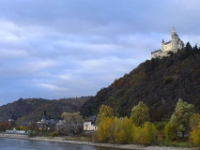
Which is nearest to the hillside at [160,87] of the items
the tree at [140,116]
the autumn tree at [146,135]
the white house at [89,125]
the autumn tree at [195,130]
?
the white house at [89,125]

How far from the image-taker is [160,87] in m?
87.6

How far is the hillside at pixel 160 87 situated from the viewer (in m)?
78.5

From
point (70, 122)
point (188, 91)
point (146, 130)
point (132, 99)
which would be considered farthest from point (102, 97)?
point (146, 130)

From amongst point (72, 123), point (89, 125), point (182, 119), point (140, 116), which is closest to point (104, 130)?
point (140, 116)

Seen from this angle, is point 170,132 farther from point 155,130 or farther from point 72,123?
point 72,123

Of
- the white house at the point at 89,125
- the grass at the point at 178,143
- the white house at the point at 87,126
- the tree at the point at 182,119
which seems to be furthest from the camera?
the white house at the point at 87,126

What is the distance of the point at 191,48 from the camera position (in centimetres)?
9494

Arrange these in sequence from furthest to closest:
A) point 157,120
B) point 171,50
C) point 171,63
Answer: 1. point 171,50
2. point 171,63
3. point 157,120

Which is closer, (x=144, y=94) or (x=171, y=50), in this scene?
(x=144, y=94)

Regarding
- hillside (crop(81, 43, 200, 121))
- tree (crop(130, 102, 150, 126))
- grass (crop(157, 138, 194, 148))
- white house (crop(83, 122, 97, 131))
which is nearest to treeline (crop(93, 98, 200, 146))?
grass (crop(157, 138, 194, 148))

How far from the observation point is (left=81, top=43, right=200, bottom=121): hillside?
7853 centimetres

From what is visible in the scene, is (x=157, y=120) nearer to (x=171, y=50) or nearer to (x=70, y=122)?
(x=70, y=122)

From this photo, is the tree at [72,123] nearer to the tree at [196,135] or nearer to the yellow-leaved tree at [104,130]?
the yellow-leaved tree at [104,130]

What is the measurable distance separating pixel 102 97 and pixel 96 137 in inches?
1980
